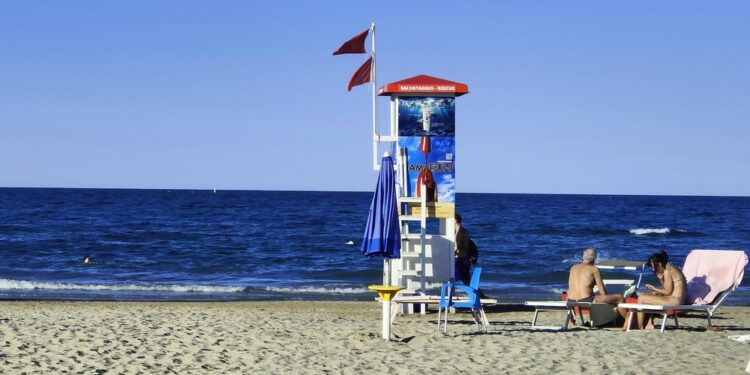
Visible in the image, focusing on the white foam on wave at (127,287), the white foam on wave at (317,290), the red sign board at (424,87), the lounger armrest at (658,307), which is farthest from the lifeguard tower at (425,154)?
the white foam on wave at (127,287)

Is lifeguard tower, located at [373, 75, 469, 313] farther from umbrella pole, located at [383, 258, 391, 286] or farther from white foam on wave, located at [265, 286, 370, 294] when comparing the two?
white foam on wave, located at [265, 286, 370, 294]

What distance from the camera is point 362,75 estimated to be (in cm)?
1259

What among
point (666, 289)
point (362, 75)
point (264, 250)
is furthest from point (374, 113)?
point (264, 250)

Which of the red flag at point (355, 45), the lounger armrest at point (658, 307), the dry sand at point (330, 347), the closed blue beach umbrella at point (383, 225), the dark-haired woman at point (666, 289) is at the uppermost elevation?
the red flag at point (355, 45)

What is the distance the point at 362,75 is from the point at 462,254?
2.80 m

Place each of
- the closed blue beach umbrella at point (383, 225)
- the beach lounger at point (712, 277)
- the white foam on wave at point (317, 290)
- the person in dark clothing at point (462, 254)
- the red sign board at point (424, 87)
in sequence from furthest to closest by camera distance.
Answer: the white foam on wave at point (317, 290), the person in dark clothing at point (462, 254), the red sign board at point (424, 87), the beach lounger at point (712, 277), the closed blue beach umbrella at point (383, 225)

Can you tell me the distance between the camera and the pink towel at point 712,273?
36.4 ft

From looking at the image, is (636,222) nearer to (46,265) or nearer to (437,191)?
(46,265)

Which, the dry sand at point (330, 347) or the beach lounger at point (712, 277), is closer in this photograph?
the dry sand at point (330, 347)

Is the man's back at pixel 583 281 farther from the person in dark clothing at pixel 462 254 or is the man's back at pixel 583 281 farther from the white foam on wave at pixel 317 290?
the white foam on wave at pixel 317 290

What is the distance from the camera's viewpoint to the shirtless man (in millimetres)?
10891

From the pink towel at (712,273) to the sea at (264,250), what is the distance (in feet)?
21.6

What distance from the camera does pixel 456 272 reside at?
1300cm

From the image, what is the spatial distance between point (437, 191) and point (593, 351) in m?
4.04
